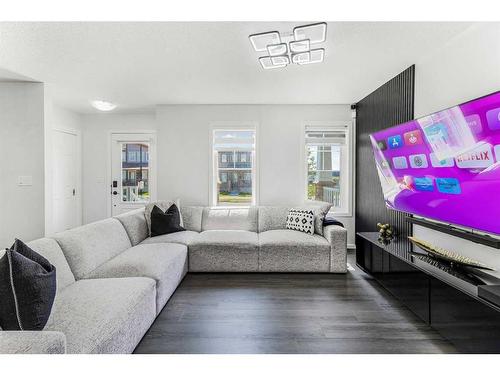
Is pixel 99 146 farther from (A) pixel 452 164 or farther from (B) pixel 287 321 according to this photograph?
(A) pixel 452 164

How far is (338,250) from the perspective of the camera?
3330 mm

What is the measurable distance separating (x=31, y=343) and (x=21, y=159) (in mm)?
3285

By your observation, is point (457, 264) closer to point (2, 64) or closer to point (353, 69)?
point (353, 69)

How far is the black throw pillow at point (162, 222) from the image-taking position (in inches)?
139

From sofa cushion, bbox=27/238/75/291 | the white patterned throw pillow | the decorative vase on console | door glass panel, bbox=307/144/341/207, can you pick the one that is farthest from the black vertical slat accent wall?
sofa cushion, bbox=27/238/75/291

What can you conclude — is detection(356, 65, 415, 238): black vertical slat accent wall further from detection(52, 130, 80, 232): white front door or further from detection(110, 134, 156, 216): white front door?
detection(52, 130, 80, 232): white front door

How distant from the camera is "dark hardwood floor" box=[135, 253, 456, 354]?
1.86 metres

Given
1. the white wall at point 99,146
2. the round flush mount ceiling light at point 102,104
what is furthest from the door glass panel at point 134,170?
the round flush mount ceiling light at point 102,104

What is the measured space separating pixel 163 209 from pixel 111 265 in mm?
1612

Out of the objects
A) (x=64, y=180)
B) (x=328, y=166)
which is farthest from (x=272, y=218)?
(x=64, y=180)

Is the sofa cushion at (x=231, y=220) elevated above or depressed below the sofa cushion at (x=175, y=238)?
above

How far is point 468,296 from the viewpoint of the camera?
161 cm

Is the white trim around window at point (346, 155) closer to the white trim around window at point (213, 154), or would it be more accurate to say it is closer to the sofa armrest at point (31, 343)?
the white trim around window at point (213, 154)

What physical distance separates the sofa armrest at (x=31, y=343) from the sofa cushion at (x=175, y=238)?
2112mm
